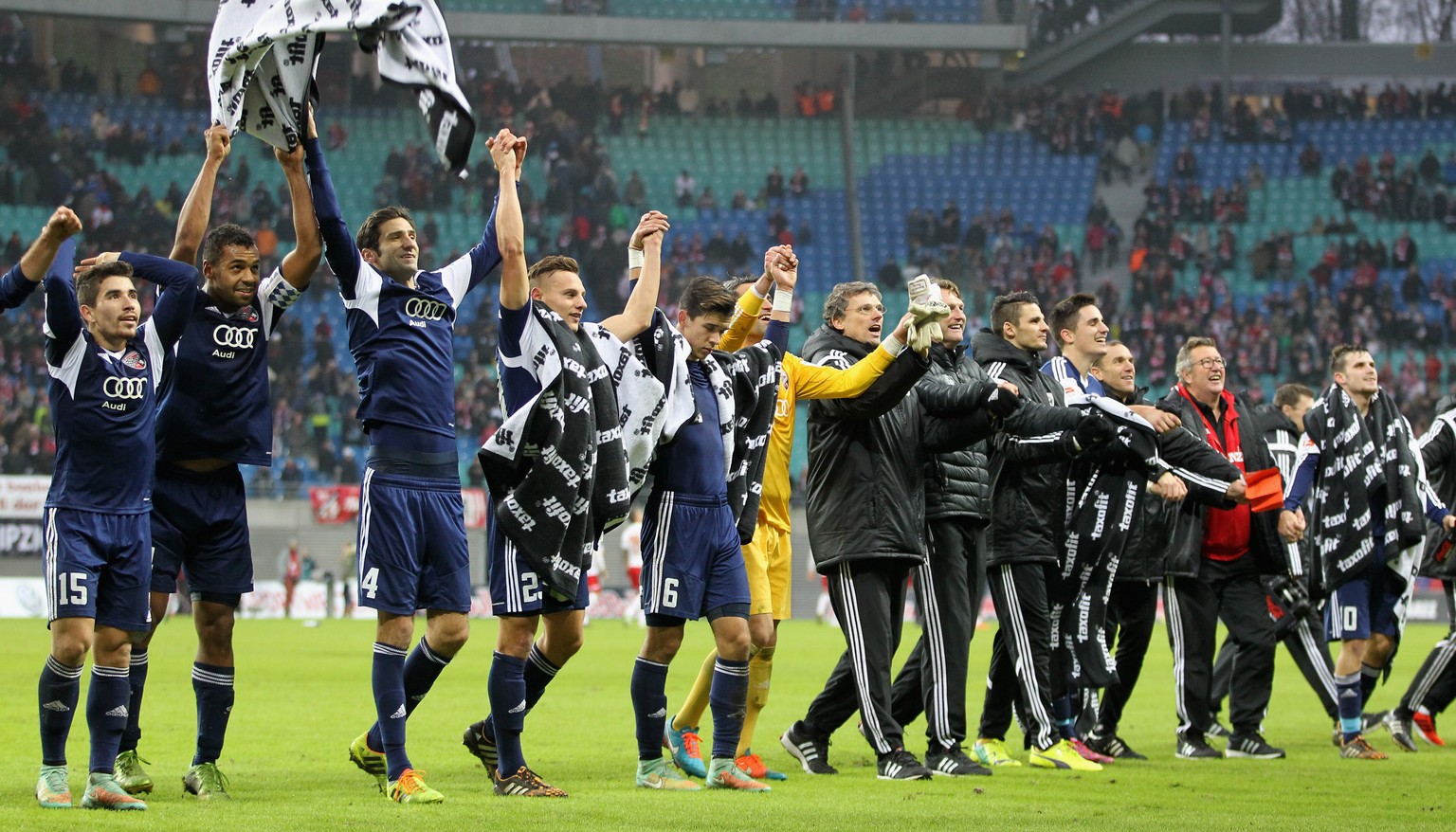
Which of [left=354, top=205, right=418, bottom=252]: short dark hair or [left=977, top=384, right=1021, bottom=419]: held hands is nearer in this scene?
[left=354, top=205, right=418, bottom=252]: short dark hair

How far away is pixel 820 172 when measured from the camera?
1794 inches

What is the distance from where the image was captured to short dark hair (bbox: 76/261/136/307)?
266 inches

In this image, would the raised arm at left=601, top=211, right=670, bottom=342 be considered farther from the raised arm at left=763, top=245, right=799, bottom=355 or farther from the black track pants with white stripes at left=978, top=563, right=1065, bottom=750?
the black track pants with white stripes at left=978, top=563, right=1065, bottom=750

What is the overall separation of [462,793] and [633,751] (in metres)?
2.40

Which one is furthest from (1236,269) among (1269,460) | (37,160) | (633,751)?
(633,751)

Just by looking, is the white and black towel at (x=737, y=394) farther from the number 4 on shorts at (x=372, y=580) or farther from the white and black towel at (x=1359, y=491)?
the white and black towel at (x=1359, y=491)

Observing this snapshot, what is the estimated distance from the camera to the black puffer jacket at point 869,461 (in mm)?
7867

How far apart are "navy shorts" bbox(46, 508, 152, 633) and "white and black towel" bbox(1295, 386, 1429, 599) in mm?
7302

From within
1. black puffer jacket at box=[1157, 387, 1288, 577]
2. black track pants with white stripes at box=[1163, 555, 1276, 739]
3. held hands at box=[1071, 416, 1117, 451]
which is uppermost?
held hands at box=[1071, 416, 1117, 451]

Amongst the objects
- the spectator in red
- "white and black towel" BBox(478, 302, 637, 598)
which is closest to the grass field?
"white and black towel" BBox(478, 302, 637, 598)

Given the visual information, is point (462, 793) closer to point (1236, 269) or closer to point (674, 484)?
point (674, 484)

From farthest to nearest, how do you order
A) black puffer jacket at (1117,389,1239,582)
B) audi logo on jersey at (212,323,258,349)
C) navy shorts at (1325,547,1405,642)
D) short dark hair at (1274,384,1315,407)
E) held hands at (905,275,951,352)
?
short dark hair at (1274,384,1315,407) → navy shorts at (1325,547,1405,642) → black puffer jacket at (1117,389,1239,582) → held hands at (905,275,951,352) → audi logo on jersey at (212,323,258,349)

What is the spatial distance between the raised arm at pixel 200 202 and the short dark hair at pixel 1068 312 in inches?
189

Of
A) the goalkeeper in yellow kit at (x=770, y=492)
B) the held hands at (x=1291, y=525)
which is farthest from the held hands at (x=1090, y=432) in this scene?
the held hands at (x=1291, y=525)
